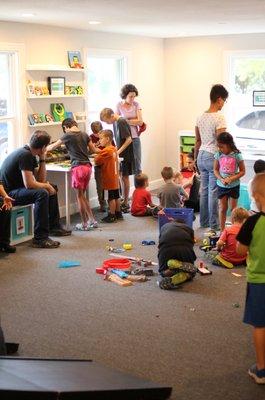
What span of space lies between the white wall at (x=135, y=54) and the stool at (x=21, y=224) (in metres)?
0.98

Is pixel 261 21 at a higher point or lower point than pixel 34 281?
higher

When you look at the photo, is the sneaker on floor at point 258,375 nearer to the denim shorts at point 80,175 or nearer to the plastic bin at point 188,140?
the denim shorts at point 80,175

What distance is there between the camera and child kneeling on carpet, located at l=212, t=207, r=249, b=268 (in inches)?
203

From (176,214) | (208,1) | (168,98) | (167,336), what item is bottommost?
(167,336)

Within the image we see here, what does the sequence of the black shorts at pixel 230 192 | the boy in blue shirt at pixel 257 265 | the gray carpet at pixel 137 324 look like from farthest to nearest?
the black shorts at pixel 230 192
the gray carpet at pixel 137 324
the boy in blue shirt at pixel 257 265

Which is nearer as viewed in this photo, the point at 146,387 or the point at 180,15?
the point at 146,387

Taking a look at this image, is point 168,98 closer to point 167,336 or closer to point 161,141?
point 161,141

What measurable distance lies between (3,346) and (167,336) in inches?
42.4

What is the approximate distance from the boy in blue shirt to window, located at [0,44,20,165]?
4095 millimetres

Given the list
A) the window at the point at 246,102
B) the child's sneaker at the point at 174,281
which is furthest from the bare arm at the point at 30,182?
the window at the point at 246,102

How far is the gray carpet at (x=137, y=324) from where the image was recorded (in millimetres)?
3369

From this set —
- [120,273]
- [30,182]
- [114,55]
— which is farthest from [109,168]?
[120,273]

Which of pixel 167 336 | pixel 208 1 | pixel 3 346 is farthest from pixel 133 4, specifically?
pixel 3 346

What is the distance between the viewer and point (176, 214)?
19.1ft
